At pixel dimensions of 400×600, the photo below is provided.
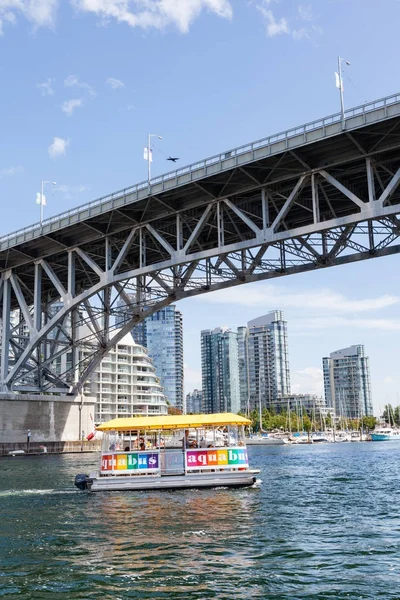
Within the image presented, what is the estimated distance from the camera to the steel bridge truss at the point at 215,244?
4006cm

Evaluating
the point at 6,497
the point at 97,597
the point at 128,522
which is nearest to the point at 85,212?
the point at 6,497

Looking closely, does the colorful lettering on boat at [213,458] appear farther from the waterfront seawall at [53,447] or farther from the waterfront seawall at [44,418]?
the waterfront seawall at [53,447]

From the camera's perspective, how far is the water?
13.3 m

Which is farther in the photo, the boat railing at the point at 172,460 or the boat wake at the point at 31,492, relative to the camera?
the boat railing at the point at 172,460

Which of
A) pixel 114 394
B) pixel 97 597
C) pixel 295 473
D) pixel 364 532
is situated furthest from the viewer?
pixel 114 394

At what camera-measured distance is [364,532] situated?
1888 centimetres

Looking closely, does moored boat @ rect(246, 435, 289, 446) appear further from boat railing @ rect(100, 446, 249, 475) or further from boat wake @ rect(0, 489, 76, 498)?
boat wake @ rect(0, 489, 76, 498)

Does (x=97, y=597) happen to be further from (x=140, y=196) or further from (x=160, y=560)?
(x=140, y=196)

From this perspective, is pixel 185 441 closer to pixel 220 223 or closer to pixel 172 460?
pixel 172 460

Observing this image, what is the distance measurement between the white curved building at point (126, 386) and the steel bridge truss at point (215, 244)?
35820 mm

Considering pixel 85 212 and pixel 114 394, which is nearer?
pixel 85 212

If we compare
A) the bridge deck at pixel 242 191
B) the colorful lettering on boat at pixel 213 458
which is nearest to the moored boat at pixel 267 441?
the bridge deck at pixel 242 191

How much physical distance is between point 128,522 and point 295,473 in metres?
22.7

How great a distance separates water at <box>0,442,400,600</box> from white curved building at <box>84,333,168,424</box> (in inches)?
2871
